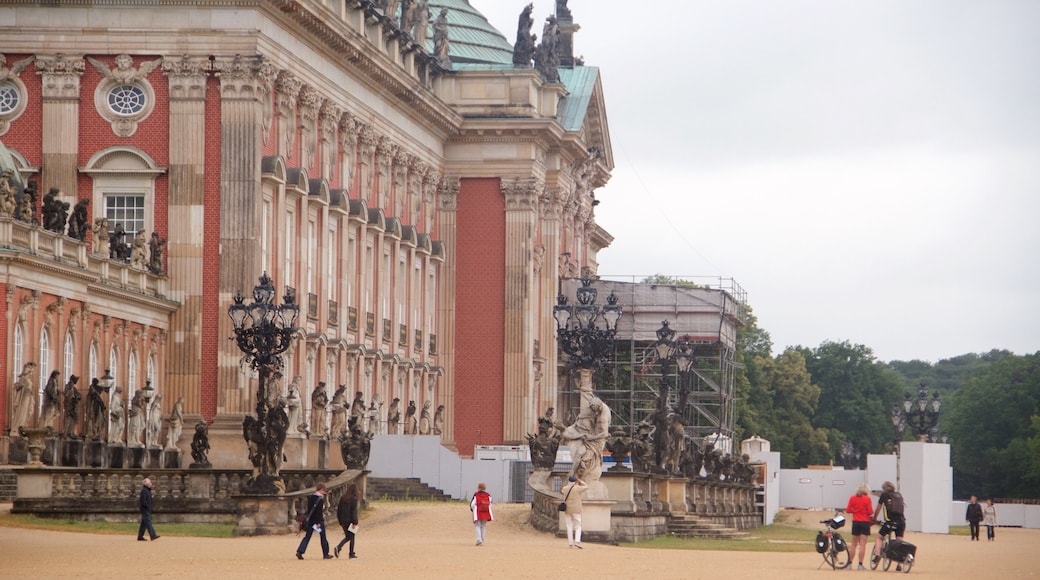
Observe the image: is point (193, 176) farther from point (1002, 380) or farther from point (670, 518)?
point (1002, 380)

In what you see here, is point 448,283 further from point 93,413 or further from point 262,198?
point 93,413

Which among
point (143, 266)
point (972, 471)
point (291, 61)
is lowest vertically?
point (972, 471)

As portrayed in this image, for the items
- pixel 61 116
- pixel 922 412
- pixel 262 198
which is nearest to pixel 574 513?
pixel 262 198

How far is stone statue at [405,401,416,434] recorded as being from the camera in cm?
8044

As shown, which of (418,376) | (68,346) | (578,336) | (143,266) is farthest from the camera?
(418,376)

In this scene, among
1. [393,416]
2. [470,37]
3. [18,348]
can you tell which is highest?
[470,37]

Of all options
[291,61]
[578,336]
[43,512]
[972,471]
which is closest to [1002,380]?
[972,471]

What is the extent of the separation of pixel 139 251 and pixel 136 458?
18.9 ft

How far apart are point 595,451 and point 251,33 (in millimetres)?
19219

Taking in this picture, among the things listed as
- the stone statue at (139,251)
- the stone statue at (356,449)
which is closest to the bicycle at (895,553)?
the stone statue at (356,449)

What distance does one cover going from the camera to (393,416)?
77.4m

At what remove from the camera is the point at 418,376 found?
83.8 m

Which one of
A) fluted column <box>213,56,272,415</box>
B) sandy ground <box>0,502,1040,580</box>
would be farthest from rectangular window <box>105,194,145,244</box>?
sandy ground <box>0,502,1040,580</box>

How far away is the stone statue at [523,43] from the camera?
90750 mm
